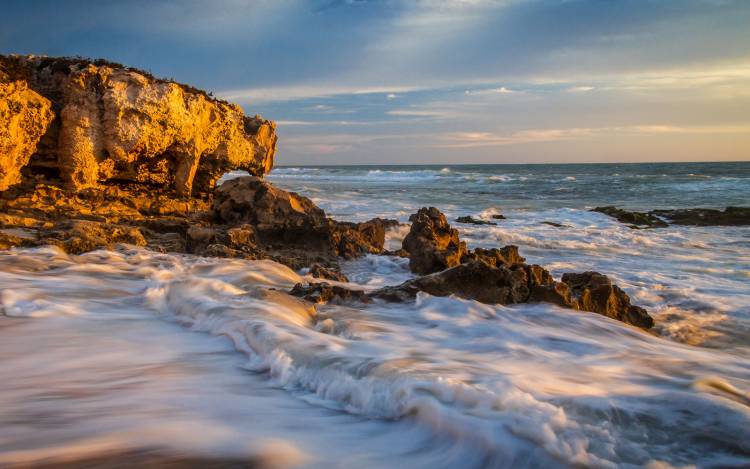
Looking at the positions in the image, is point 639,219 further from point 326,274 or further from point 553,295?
point 326,274

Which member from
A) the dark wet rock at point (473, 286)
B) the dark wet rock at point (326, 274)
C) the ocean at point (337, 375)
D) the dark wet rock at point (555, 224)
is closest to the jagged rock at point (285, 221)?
the dark wet rock at point (326, 274)

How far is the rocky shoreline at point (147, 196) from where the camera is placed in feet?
21.4

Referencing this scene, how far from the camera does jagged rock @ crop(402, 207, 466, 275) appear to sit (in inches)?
267

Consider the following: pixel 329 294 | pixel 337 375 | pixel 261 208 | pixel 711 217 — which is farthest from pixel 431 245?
pixel 711 217

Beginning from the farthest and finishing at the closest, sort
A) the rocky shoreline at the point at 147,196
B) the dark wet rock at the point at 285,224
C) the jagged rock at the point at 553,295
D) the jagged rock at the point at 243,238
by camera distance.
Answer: the dark wet rock at the point at 285,224
the jagged rock at the point at 243,238
the rocky shoreline at the point at 147,196
the jagged rock at the point at 553,295

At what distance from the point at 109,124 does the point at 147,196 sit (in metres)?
1.51

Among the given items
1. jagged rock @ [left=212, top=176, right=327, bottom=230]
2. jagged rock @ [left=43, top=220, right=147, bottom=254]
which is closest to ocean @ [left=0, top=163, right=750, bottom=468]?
jagged rock @ [left=43, top=220, right=147, bottom=254]

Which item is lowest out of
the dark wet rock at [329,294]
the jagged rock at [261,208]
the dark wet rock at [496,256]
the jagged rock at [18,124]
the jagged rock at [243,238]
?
the dark wet rock at [329,294]

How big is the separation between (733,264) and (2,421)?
1032 centimetres

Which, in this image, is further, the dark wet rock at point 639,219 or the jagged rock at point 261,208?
the dark wet rock at point 639,219

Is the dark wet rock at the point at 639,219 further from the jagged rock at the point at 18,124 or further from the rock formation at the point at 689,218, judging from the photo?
the jagged rock at the point at 18,124

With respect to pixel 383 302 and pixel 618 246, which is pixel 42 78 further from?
pixel 618 246

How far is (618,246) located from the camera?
11.1m

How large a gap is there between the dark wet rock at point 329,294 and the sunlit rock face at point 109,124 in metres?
5.34
